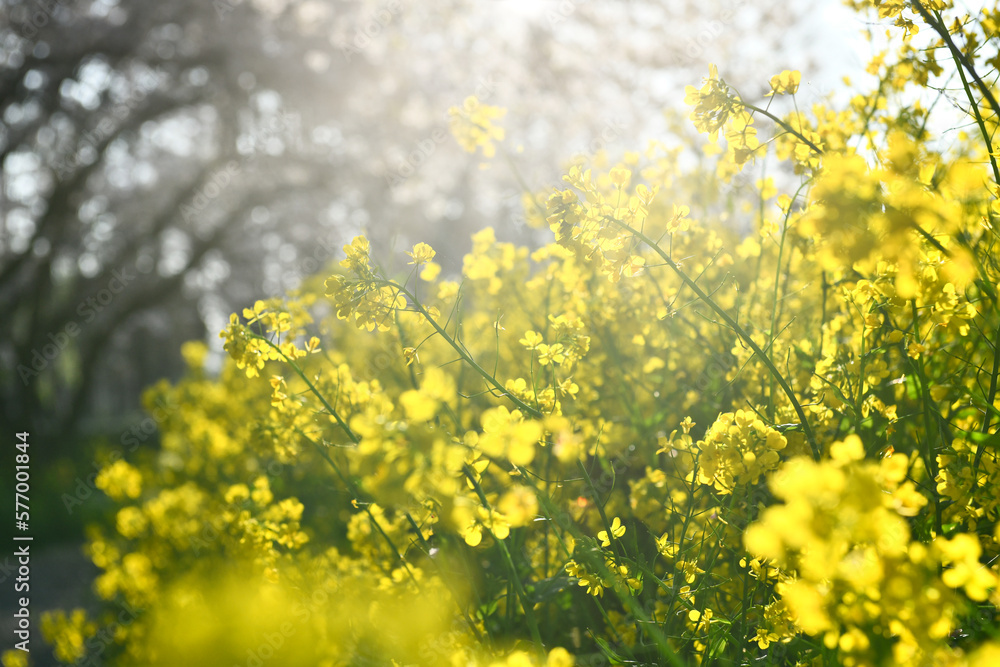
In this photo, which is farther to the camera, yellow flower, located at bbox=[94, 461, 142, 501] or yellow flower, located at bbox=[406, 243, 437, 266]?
yellow flower, located at bbox=[94, 461, 142, 501]

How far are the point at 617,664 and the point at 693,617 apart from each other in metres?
0.17

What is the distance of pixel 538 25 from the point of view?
10586 mm

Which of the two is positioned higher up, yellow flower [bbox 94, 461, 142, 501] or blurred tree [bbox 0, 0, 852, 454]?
blurred tree [bbox 0, 0, 852, 454]

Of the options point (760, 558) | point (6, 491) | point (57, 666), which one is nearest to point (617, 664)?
point (760, 558)

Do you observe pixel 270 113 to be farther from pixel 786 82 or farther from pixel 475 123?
pixel 786 82
